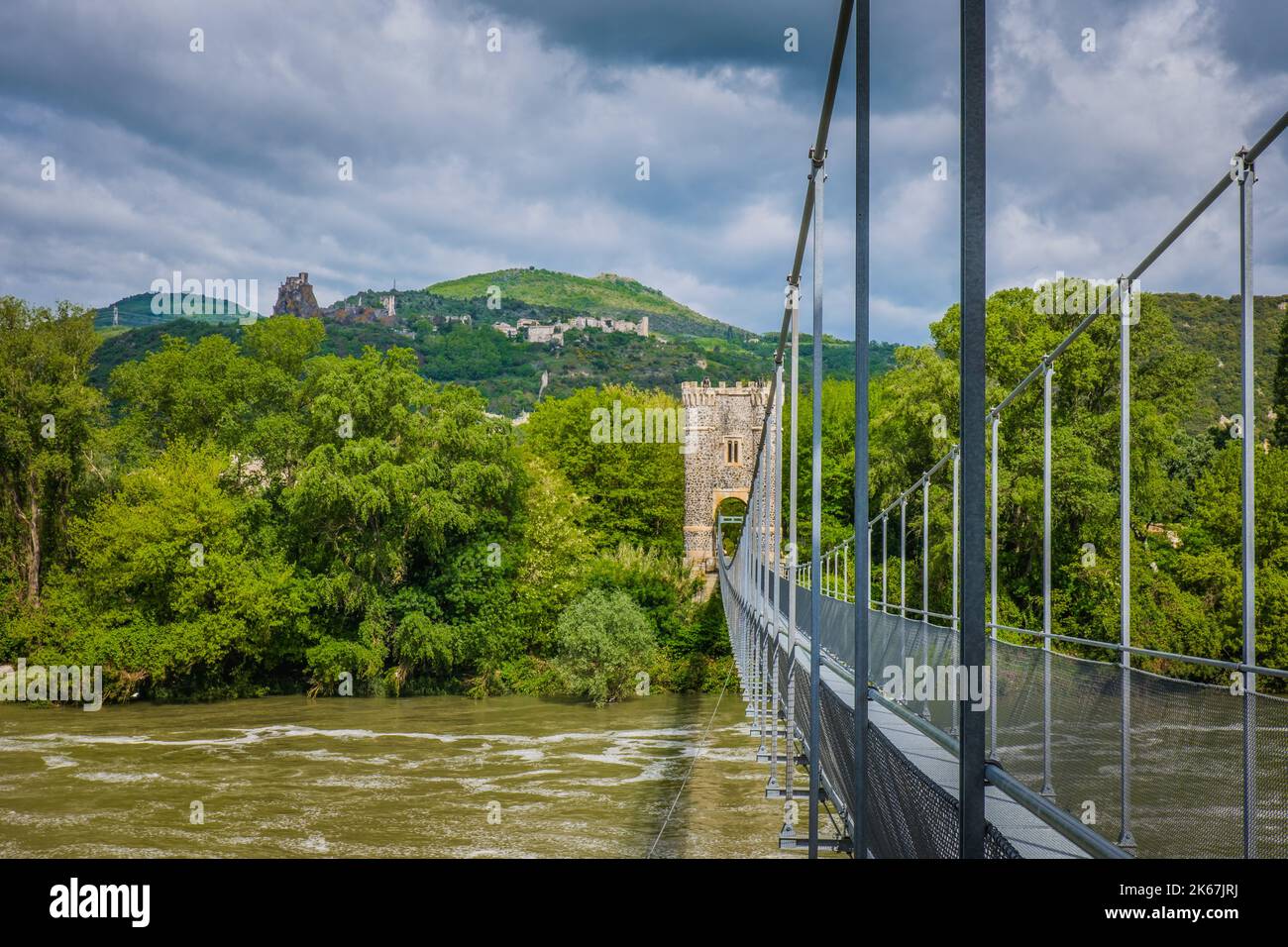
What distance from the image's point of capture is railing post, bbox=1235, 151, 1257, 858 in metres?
3.38

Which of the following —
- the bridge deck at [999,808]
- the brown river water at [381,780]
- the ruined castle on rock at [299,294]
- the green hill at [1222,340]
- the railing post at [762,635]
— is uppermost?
the ruined castle on rock at [299,294]

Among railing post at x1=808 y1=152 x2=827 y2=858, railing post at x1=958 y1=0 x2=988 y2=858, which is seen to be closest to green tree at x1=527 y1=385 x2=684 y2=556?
railing post at x1=808 y1=152 x2=827 y2=858

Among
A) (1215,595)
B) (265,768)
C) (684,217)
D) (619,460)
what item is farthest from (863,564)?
(684,217)

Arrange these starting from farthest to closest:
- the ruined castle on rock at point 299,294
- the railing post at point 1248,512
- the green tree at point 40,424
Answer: the ruined castle on rock at point 299,294 → the green tree at point 40,424 → the railing post at point 1248,512

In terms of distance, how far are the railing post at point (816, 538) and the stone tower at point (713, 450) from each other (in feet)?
141

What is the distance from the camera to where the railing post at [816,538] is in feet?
16.2

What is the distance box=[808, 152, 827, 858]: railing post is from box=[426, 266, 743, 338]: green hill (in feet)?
352

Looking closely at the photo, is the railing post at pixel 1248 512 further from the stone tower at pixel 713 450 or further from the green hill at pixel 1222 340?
the stone tower at pixel 713 450

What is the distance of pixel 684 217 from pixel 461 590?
78.9ft

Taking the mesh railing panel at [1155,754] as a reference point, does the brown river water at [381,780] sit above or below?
below

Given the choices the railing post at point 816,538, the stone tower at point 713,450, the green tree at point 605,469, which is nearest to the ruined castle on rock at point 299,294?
the stone tower at point 713,450

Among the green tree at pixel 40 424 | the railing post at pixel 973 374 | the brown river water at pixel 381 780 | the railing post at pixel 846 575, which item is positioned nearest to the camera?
the railing post at pixel 973 374

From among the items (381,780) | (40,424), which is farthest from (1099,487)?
(40,424)
